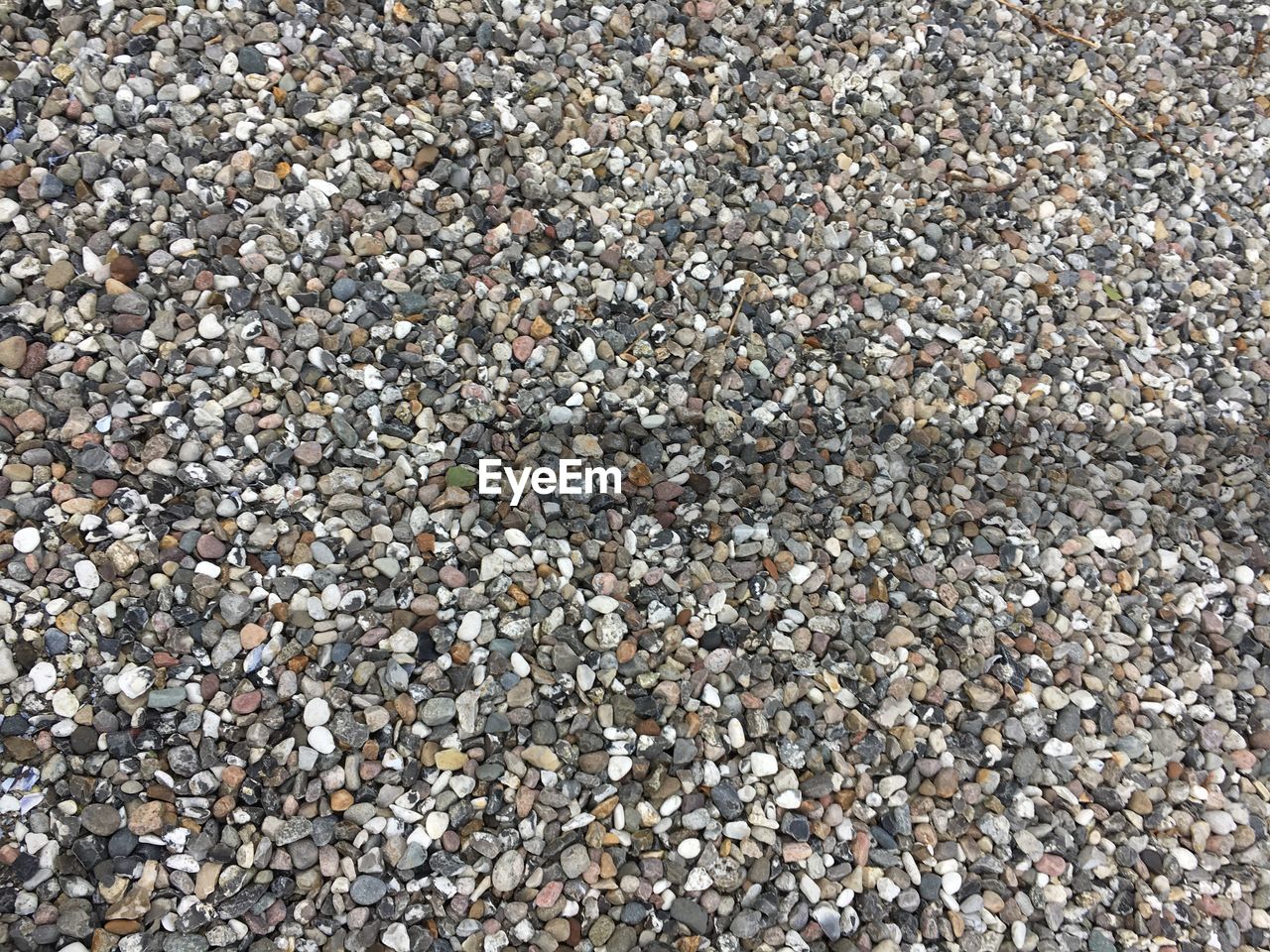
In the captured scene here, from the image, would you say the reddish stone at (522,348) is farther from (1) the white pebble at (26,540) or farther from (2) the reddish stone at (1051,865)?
(2) the reddish stone at (1051,865)

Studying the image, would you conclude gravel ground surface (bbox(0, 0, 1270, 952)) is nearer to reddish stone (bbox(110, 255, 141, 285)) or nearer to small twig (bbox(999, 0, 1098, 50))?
reddish stone (bbox(110, 255, 141, 285))

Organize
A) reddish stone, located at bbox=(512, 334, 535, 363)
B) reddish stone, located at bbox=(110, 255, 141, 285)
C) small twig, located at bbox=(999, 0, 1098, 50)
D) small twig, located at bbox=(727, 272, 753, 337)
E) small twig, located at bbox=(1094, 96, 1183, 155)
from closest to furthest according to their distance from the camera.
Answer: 1. reddish stone, located at bbox=(110, 255, 141, 285)
2. reddish stone, located at bbox=(512, 334, 535, 363)
3. small twig, located at bbox=(727, 272, 753, 337)
4. small twig, located at bbox=(1094, 96, 1183, 155)
5. small twig, located at bbox=(999, 0, 1098, 50)

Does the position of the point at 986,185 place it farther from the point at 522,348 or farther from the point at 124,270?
the point at 124,270

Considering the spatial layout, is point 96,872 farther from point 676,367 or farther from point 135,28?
point 135,28

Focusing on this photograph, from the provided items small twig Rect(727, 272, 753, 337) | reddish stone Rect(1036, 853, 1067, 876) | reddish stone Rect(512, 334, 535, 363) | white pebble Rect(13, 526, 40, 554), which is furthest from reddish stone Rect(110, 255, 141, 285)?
reddish stone Rect(1036, 853, 1067, 876)

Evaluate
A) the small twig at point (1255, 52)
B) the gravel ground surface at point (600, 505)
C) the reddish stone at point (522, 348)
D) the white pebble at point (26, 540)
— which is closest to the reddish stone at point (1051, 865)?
the gravel ground surface at point (600, 505)

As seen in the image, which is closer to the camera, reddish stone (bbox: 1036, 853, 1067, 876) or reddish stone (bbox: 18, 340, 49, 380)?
reddish stone (bbox: 1036, 853, 1067, 876)
